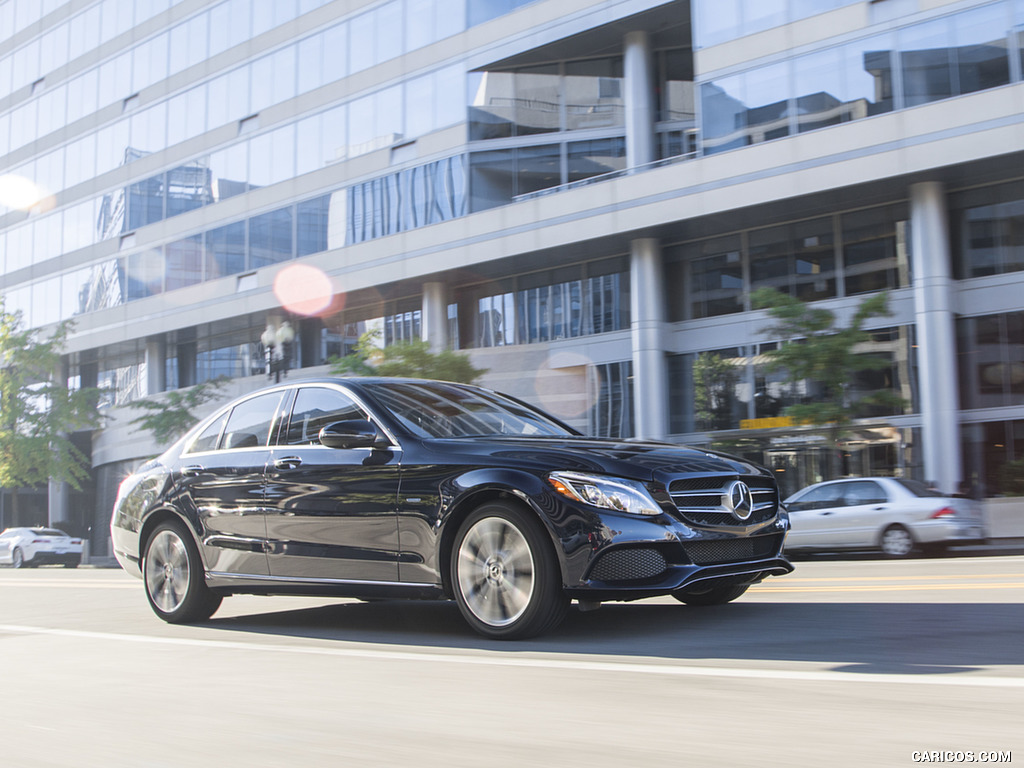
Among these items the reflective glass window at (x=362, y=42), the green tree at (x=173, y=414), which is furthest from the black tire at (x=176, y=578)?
the green tree at (x=173, y=414)

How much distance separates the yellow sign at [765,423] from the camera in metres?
25.8

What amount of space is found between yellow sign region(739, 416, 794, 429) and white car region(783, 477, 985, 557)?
8.10 meters

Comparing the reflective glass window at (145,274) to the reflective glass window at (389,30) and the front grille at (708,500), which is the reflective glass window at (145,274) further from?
the front grille at (708,500)

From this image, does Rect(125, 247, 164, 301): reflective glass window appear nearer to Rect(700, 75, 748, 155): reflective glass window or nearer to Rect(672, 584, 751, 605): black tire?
Rect(700, 75, 748, 155): reflective glass window

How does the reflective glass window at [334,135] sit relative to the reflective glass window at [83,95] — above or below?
below

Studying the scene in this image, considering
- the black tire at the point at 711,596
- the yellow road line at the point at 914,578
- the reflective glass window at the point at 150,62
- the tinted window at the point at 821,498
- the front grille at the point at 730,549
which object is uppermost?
the reflective glass window at the point at 150,62

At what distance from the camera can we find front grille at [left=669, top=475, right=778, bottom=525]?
5.59 metres

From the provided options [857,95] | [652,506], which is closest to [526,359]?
[857,95]

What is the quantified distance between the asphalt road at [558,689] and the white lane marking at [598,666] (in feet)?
0.06

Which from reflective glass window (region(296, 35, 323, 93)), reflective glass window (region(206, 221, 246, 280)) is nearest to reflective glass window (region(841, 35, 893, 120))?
reflective glass window (region(296, 35, 323, 93))

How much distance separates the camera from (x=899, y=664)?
14.6 feet

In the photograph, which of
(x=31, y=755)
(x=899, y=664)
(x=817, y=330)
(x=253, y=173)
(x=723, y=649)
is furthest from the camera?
(x=253, y=173)

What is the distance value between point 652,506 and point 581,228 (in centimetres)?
2297

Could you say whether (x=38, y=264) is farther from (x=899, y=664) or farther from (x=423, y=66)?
(x=899, y=664)
